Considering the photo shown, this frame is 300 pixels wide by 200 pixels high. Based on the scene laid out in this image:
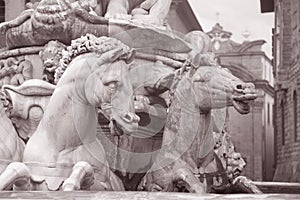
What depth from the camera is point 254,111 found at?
32.8m

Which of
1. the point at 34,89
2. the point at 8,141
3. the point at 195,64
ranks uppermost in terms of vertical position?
the point at 195,64

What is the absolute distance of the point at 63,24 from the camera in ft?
19.3

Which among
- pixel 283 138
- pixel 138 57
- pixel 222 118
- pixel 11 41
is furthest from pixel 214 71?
pixel 283 138

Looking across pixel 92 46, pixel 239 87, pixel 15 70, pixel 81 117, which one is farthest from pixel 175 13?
pixel 81 117

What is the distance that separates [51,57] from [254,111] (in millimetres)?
27692

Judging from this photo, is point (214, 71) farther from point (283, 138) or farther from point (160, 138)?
point (283, 138)

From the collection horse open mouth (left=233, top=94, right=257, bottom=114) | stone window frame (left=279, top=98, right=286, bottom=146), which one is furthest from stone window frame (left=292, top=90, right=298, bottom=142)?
horse open mouth (left=233, top=94, right=257, bottom=114)

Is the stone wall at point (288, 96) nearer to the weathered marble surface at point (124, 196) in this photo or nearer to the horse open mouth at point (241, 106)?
the horse open mouth at point (241, 106)

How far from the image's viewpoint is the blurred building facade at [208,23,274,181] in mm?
31797

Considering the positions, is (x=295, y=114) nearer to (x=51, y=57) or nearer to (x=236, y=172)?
(x=236, y=172)

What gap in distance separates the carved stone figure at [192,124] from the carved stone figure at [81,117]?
48 centimetres

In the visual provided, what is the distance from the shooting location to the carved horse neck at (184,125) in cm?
496

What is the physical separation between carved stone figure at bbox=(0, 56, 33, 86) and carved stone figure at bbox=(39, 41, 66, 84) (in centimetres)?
22

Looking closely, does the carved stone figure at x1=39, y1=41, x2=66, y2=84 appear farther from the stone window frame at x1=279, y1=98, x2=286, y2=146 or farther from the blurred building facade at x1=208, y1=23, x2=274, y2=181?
the blurred building facade at x1=208, y1=23, x2=274, y2=181
